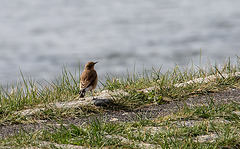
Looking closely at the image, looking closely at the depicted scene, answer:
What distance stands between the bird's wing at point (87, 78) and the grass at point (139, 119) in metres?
0.36

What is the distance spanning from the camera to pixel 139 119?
553 cm

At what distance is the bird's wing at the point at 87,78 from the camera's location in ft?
20.8

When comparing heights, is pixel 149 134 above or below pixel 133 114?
below

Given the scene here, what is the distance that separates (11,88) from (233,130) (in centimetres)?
390

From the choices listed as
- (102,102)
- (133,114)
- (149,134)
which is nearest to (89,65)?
(102,102)

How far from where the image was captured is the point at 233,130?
184 inches

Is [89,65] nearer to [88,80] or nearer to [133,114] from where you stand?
[88,80]

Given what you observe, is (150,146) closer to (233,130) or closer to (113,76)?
(233,130)

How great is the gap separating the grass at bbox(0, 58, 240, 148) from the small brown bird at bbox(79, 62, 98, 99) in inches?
12.6

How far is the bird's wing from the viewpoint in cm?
633

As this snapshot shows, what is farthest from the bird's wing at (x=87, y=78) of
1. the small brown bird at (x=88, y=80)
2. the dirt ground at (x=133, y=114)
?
the dirt ground at (x=133, y=114)

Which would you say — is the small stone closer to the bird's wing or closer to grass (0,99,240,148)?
the bird's wing

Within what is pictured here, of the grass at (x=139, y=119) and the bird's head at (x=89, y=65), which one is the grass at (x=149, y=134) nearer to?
the grass at (x=139, y=119)

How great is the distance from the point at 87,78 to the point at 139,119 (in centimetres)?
132
